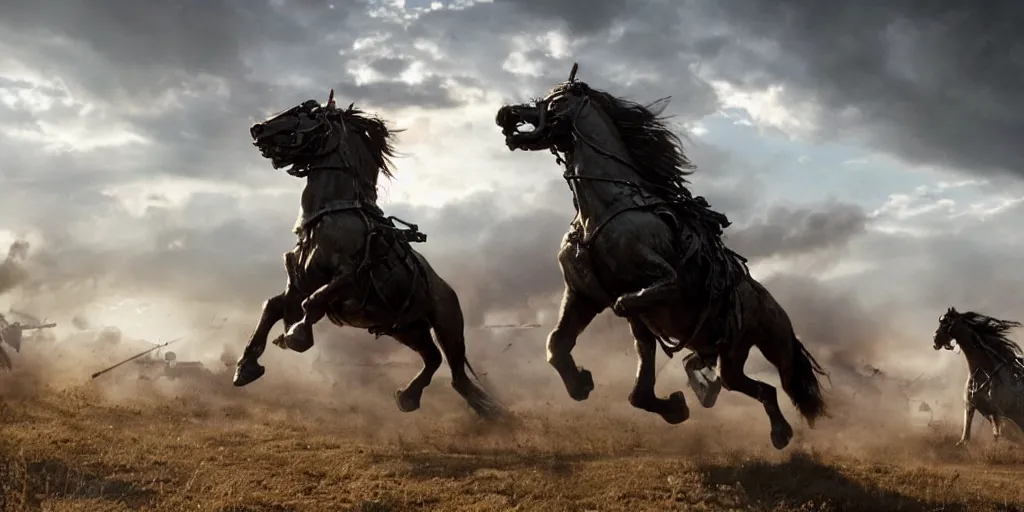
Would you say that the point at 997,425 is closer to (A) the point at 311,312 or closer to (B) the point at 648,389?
(B) the point at 648,389

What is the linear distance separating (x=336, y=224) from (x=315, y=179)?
2.84ft

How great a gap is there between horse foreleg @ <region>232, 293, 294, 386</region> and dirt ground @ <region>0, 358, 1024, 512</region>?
1002mm

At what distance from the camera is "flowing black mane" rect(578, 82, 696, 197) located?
10.4 metres

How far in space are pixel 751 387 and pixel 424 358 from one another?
5.13m

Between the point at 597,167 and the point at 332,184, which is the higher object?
the point at 332,184

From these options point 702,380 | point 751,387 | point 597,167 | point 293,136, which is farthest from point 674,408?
point 293,136

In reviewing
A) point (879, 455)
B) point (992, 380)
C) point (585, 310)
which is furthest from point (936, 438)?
point (585, 310)

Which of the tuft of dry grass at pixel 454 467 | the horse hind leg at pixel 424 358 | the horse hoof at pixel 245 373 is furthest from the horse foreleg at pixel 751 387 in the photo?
the horse hoof at pixel 245 373

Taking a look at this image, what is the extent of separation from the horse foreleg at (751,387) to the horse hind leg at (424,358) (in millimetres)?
4670

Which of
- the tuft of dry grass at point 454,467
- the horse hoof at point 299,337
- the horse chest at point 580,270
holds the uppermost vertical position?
the horse chest at point 580,270

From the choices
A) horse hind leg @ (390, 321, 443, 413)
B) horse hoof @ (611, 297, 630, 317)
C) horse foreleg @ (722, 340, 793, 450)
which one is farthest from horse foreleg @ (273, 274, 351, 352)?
horse foreleg @ (722, 340, 793, 450)

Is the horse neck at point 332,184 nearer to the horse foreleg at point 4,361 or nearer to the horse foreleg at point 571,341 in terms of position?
the horse foreleg at point 571,341

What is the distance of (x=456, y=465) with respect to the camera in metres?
10.1

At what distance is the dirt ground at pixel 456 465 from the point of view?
8.33 meters
